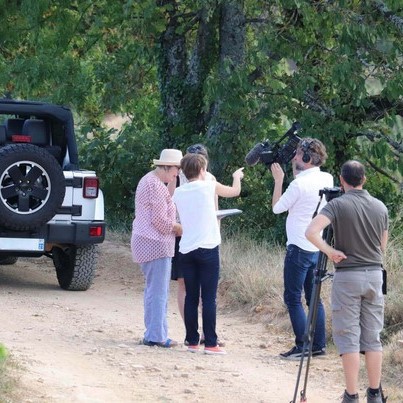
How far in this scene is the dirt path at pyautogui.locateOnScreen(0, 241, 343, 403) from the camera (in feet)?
25.3

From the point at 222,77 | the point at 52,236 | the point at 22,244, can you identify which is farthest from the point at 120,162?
the point at 22,244

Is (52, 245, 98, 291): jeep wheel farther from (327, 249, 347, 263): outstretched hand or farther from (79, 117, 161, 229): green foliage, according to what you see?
(327, 249, 347, 263): outstretched hand

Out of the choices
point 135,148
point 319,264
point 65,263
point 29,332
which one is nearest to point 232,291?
point 65,263

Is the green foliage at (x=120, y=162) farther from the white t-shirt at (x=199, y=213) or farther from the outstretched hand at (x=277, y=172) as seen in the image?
the outstretched hand at (x=277, y=172)

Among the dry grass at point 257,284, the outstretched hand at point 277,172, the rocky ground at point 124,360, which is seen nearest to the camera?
the rocky ground at point 124,360

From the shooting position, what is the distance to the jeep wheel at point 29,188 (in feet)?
37.1

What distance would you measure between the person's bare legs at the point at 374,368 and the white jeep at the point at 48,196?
495 cm

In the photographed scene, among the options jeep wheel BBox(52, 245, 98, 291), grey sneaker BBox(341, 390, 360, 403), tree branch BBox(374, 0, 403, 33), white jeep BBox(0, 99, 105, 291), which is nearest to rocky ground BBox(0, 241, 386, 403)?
jeep wheel BBox(52, 245, 98, 291)

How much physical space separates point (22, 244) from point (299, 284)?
3712mm

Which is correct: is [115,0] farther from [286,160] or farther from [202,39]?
[286,160]

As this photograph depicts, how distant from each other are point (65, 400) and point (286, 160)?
2673 mm

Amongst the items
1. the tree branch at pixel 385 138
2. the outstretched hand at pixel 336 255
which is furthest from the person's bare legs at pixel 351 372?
the tree branch at pixel 385 138

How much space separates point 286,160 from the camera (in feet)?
28.9

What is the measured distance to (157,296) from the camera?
922cm
